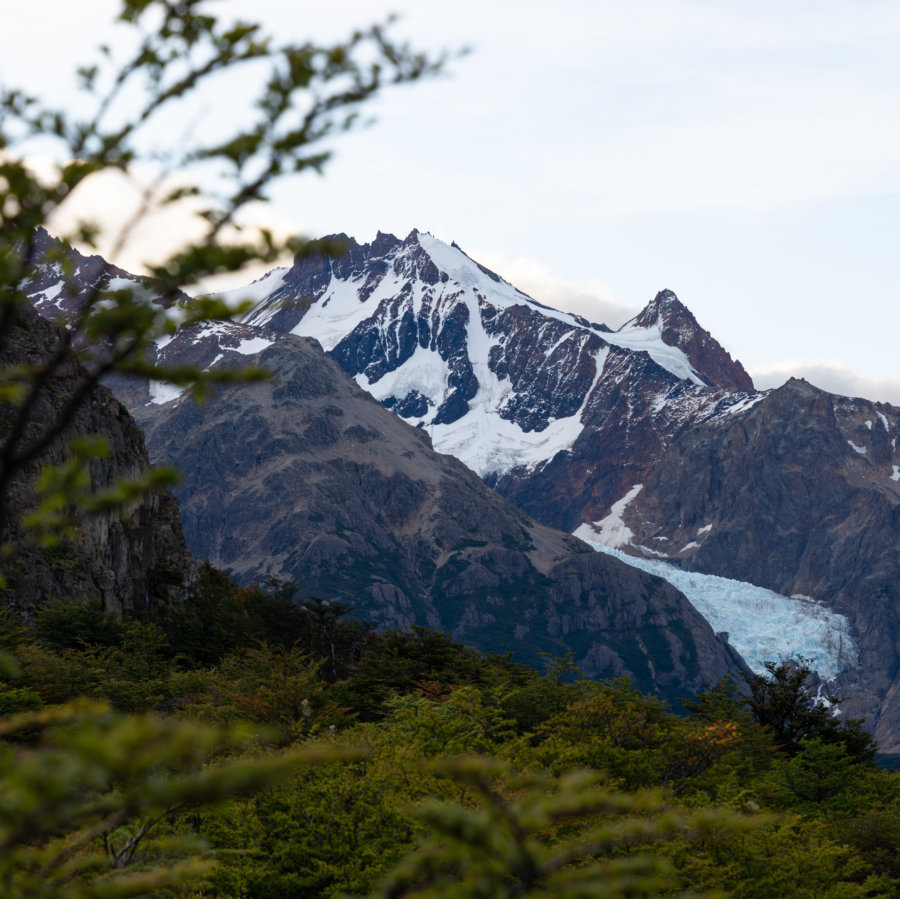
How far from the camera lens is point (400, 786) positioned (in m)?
22.8

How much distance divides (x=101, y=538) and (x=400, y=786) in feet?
166

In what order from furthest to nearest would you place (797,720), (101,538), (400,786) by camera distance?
(101,538) → (797,720) → (400,786)

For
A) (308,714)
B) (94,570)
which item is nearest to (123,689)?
(308,714)

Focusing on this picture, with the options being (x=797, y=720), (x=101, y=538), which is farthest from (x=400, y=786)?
(x=101, y=538)

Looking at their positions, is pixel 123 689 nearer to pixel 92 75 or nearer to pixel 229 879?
pixel 229 879

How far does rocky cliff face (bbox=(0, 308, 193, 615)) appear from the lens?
189 ft

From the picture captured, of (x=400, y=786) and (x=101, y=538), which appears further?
(x=101, y=538)

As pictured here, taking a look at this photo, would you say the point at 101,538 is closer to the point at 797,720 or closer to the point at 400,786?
the point at 797,720

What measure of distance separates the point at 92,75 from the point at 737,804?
24.3m

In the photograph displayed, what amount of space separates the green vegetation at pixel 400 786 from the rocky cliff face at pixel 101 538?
5241 mm

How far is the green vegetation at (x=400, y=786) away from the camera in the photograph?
15.6ft

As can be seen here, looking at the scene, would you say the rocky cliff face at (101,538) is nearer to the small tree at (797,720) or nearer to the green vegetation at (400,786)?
the green vegetation at (400,786)

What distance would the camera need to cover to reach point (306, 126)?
6004mm

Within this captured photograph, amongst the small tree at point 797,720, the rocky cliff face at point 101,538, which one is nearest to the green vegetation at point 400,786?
the small tree at point 797,720
